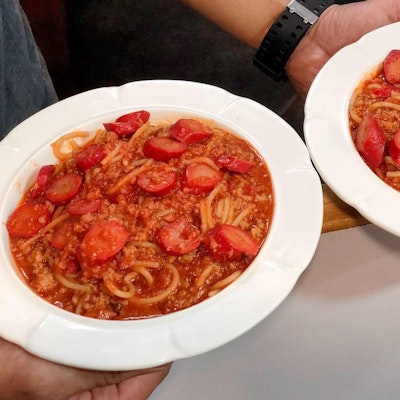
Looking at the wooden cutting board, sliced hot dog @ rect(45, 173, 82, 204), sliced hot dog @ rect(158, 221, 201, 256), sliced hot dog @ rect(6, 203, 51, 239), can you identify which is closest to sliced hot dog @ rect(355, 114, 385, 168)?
the wooden cutting board

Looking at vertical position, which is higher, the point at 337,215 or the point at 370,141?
the point at 370,141

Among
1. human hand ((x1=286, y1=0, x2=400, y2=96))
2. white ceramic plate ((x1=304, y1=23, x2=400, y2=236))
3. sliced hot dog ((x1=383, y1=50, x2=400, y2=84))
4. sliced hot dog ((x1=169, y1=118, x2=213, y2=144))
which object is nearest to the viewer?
white ceramic plate ((x1=304, y1=23, x2=400, y2=236))

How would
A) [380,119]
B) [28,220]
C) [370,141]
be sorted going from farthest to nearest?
1. [380,119]
2. [370,141]
3. [28,220]

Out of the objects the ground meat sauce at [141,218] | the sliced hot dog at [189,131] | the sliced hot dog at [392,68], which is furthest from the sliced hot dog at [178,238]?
the sliced hot dog at [392,68]

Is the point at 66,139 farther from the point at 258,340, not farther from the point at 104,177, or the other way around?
the point at 258,340

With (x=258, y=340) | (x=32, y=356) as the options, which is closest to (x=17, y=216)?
(x=32, y=356)

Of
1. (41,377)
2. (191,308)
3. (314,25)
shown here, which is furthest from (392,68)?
(41,377)

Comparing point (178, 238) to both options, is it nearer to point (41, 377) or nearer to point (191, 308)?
point (191, 308)

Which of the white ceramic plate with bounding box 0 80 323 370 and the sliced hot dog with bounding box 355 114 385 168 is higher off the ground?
the sliced hot dog with bounding box 355 114 385 168

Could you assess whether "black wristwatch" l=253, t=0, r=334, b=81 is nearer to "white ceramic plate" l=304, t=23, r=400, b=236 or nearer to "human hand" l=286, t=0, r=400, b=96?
"human hand" l=286, t=0, r=400, b=96
